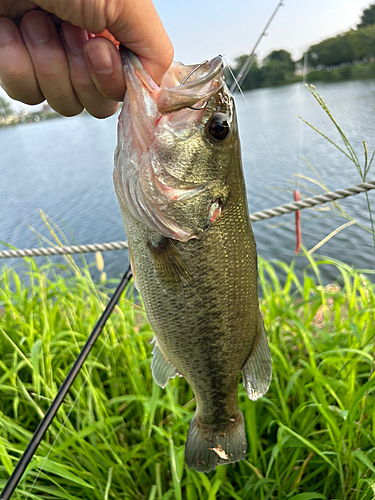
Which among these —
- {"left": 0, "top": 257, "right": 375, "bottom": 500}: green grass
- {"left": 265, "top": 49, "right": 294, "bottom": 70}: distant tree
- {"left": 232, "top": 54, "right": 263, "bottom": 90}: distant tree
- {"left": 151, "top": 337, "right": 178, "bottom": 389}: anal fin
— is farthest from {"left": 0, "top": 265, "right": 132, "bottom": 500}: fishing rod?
{"left": 265, "top": 49, "right": 294, "bottom": 70}: distant tree

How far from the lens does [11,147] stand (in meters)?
20.0

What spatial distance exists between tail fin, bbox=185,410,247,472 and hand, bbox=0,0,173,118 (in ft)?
3.90

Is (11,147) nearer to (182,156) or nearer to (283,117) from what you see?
(283,117)

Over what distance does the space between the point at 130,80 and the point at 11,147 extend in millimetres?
22259

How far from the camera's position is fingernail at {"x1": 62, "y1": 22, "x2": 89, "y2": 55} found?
102 centimetres

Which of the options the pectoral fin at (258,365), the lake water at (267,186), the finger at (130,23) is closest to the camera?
the finger at (130,23)

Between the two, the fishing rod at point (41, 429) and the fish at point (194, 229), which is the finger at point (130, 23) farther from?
the fishing rod at point (41, 429)

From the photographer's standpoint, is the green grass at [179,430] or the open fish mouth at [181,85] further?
the green grass at [179,430]

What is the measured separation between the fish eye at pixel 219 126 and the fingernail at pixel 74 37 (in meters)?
0.46

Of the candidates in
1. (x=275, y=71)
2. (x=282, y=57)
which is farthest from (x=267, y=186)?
(x=275, y=71)

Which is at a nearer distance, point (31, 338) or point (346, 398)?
point (346, 398)

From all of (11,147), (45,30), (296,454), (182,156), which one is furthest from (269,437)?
(11,147)

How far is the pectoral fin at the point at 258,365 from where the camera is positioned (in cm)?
121

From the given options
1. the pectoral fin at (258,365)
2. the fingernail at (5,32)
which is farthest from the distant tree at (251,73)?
the pectoral fin at (258,365)
